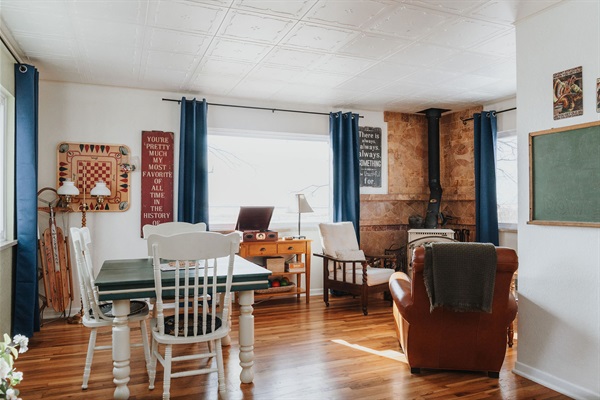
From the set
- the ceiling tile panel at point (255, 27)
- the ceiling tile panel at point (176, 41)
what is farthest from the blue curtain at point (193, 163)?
the ceiling tile panel at point (255, 27)

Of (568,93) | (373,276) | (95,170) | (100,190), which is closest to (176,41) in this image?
(100,190)

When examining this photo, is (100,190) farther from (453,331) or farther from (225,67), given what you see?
(453,331)

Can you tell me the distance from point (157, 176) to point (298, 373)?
9.72ft

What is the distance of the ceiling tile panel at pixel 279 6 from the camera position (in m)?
2.88

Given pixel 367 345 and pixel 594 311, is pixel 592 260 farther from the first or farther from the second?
pixel 367 345

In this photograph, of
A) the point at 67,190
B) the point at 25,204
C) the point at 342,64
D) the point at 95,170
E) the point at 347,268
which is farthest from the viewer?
the point at 347,268

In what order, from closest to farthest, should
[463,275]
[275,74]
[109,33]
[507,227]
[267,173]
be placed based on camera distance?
1. [463,275]
2. [109,33]
3. [275,74]
4. [507,227]
5. [267,173]

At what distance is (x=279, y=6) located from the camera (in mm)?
2941

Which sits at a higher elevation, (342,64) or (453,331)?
(342,64)

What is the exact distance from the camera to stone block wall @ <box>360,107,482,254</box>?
6019 millimetres

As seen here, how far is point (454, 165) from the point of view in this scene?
6156 mm

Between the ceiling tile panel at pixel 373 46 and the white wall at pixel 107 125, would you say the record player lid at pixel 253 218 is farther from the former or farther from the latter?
the ceiling tile panel at pixel 373 46

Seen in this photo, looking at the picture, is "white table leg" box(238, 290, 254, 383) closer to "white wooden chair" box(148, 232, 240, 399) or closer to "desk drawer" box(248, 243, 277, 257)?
"white wooden chair" box(148, 232, 240, 399)

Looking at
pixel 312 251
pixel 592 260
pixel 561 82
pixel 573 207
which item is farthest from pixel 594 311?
pixel 312 251
